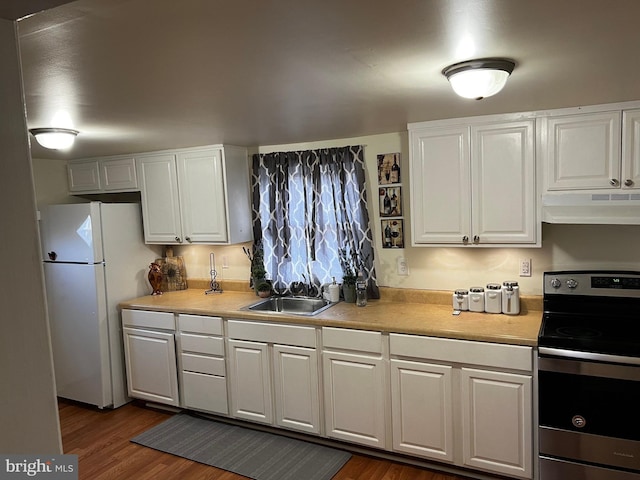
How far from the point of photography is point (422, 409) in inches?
111

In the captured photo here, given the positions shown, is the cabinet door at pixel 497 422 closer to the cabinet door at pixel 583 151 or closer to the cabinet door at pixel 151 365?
the cabinet door at pixel 583 151

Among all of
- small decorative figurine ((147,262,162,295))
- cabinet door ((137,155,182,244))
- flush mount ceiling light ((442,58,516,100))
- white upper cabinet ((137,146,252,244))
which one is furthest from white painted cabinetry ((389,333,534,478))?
small decorative figurine ((147,262,162,295))

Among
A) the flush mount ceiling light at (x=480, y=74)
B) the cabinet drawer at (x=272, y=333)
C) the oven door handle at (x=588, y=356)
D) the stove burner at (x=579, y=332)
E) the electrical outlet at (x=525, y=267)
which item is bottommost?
the cabinet drawer at (x=272, y=333)

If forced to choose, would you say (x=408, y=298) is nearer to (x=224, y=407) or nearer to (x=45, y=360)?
(x=224, y=407)

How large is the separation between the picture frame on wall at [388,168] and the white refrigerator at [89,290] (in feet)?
7.36

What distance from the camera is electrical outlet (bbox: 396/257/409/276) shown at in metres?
3.47

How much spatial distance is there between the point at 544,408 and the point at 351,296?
58.3 inches

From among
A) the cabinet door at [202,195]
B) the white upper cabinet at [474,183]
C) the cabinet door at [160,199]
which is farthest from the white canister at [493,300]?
the cabinet door at [160,199]

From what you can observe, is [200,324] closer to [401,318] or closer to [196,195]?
[196,195]

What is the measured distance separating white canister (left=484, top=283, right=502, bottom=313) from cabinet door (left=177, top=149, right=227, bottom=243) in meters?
2.05

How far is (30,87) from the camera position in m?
1.81

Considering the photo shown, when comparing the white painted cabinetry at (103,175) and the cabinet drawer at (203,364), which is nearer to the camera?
the cabinet drawer at (203,364)

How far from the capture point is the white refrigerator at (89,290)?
3848 mm

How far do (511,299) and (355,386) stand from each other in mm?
1137
